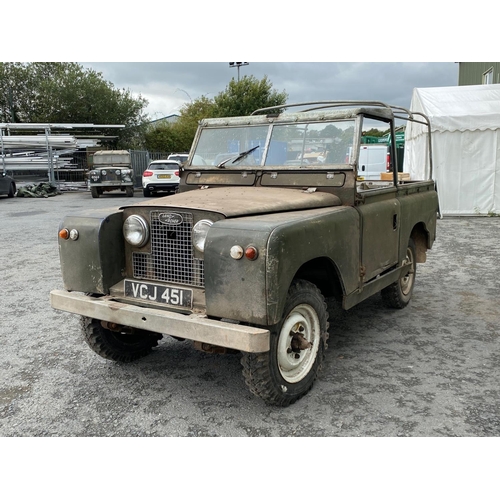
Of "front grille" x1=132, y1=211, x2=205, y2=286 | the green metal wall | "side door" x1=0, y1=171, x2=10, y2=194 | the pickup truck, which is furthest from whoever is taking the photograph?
"side door" x1=0, y1=171, x2=10, y2=194

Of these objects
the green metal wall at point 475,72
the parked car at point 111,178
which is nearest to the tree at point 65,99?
the parked car at point 111,178

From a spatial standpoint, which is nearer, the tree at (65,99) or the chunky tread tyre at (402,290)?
the chunky tread tyre at (402,290)

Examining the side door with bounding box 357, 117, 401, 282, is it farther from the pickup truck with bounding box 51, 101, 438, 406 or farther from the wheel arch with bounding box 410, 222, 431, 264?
the wheel arch with bounding box 410, 222, 431, 264

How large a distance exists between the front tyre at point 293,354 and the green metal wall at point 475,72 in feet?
63.3

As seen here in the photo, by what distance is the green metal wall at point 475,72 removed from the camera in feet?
64.5

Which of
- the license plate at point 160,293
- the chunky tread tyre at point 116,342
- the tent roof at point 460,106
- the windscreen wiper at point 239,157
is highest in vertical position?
the tent roof at point 460,106

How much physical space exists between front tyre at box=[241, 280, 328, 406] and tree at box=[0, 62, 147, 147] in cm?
3250

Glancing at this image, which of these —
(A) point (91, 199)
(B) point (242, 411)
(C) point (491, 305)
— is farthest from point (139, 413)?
(A) point (91, 199)

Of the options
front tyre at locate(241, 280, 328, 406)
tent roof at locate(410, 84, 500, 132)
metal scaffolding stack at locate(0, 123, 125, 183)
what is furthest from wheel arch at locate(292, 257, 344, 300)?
metal scaffolding stack at locate(0, 123, 125, 183)

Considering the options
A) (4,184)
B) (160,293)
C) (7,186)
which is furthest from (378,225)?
(7,186)

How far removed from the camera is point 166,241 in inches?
143

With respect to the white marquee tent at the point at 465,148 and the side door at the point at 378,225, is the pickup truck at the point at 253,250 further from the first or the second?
the white marquee tent at the point at 465,148

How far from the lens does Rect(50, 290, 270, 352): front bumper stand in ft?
9.57

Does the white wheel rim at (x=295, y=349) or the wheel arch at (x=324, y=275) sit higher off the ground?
the wheel arch at (x=324, y=275)
